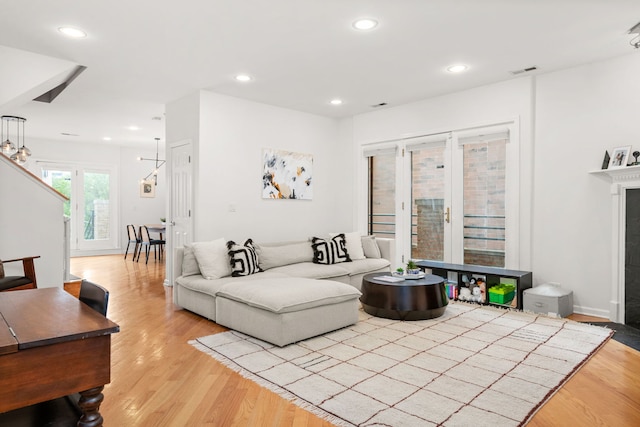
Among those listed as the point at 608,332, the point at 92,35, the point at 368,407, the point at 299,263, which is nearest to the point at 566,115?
the point at 608,332

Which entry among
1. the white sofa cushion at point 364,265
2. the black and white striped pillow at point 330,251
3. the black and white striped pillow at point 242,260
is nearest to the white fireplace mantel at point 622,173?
the white sofa cushion at point 364,265

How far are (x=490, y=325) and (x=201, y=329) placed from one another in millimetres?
2793

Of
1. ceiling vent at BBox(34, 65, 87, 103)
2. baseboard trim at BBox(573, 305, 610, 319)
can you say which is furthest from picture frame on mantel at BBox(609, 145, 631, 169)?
ceiling vent at BBox(34, 65, 87, 103)

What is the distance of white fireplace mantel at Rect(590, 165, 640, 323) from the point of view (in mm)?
4008

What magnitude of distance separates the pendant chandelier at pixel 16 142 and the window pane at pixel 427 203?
21.2 ft

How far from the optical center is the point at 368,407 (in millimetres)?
2281

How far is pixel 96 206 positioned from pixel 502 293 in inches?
361

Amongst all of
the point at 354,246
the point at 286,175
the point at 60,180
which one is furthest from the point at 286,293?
the point at 60,180

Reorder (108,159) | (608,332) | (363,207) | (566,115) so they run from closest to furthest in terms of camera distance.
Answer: (608,332) < (566,115) < (363,207) < (108,159)

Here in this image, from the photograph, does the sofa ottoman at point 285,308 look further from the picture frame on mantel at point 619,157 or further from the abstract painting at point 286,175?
the picture frame on mantel at point 619,157

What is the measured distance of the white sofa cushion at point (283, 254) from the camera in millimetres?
4812

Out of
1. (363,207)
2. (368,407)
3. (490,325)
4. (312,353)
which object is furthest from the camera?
(363,207)

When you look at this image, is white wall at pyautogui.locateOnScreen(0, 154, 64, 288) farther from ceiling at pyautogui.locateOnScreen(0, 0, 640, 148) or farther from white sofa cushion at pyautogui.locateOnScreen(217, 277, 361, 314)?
white sofa cushion at pyautogui.locateOnScreen(217, 277, 361, 314)

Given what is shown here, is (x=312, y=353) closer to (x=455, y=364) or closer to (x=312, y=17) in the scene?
(x=455, y=364)
